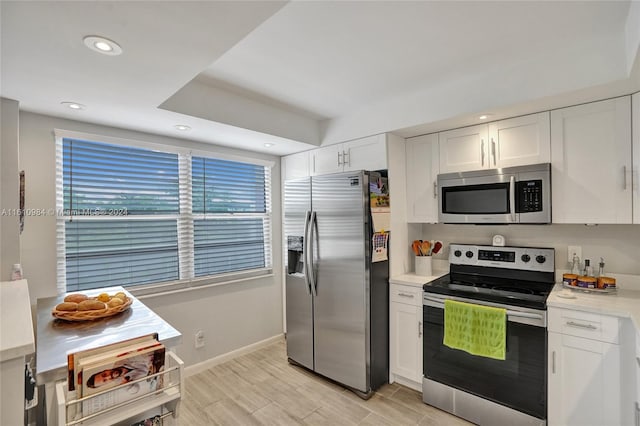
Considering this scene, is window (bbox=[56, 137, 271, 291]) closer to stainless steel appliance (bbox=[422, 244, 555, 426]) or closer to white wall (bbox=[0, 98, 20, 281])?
white wall (bbox=[0, 98, 20, 281])

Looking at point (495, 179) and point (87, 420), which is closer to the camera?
point (87, 420)

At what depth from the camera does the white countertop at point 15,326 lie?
0.84 metres

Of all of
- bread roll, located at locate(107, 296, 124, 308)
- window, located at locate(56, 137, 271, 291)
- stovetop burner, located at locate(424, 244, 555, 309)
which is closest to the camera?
bread roll, located at locate(107, 296, 124, 308)

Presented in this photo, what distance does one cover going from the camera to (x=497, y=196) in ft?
7.72

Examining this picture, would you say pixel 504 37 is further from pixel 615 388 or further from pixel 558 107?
pixel 615 388

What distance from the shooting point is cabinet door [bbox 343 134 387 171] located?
107 inches

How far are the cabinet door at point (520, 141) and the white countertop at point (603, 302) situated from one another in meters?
0.91

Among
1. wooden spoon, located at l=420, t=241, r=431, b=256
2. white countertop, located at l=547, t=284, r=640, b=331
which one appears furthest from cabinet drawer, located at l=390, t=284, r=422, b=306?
white countertop, located at l=547, t=284, r=640, b=331

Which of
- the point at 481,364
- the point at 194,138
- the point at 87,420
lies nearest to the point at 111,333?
the point at 87,420

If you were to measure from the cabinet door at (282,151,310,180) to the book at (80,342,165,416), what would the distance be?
2.50 meters

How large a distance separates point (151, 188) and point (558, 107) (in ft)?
10.4

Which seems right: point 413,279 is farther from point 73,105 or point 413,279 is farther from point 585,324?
point 73,105

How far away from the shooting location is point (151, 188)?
2713mm

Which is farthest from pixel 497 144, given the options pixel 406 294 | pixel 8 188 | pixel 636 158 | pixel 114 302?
pixel 8 188
